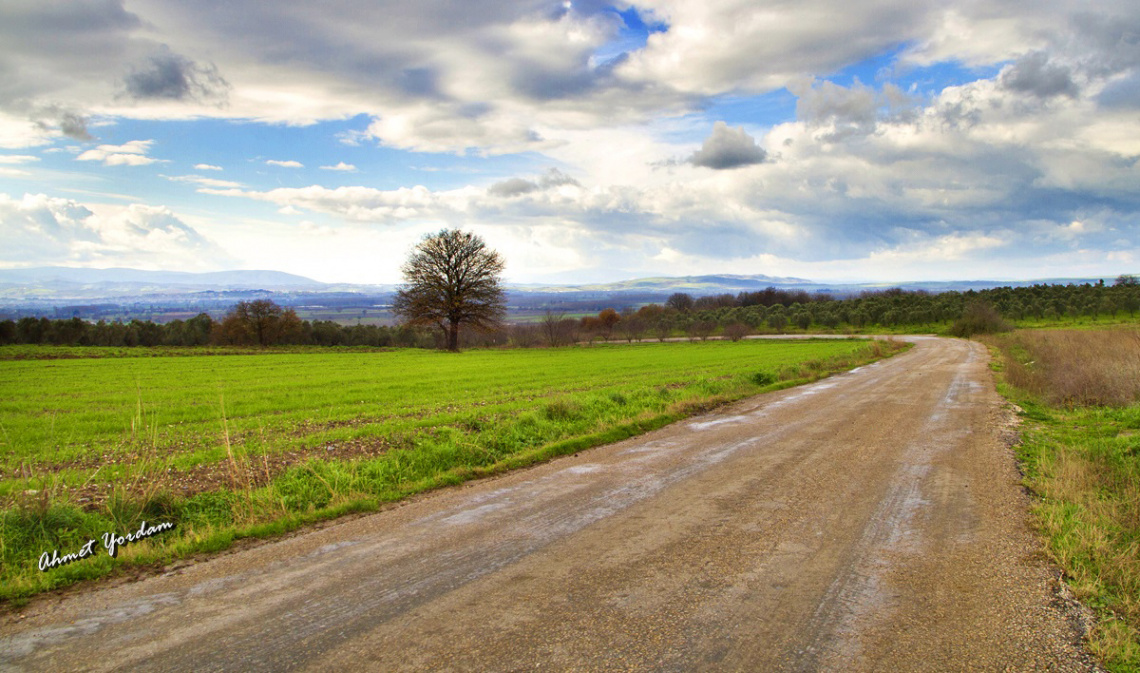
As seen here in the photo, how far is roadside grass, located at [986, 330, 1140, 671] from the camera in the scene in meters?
5.23

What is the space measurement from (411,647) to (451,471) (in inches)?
231

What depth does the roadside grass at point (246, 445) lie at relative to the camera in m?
7.26

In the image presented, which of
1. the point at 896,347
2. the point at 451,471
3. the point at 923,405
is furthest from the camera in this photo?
the point at 896,347

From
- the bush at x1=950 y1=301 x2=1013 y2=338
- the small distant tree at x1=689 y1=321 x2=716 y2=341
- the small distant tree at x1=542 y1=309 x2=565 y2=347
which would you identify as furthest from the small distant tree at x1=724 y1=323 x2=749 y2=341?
the bush at x1=950 y1=301 x2=1013 y2=338

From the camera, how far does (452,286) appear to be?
58250 millimetres

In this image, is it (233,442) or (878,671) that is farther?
(233,442)

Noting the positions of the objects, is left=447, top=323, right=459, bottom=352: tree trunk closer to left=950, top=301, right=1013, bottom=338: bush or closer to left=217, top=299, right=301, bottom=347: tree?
left=217, top=299, right=301, bottom=347: tree

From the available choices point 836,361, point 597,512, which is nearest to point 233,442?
point 597,512

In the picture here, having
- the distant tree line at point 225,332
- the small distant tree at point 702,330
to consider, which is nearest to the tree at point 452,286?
the distant tree line at point 225,332

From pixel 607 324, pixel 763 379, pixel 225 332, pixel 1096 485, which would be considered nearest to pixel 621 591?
pixel 1096 485

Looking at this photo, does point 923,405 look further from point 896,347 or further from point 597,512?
point 896,347

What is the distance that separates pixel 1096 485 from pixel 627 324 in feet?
319

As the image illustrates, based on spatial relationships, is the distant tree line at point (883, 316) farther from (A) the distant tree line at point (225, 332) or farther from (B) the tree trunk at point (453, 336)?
(A) the distant tree line at point (225, 332)

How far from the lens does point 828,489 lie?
907cm
